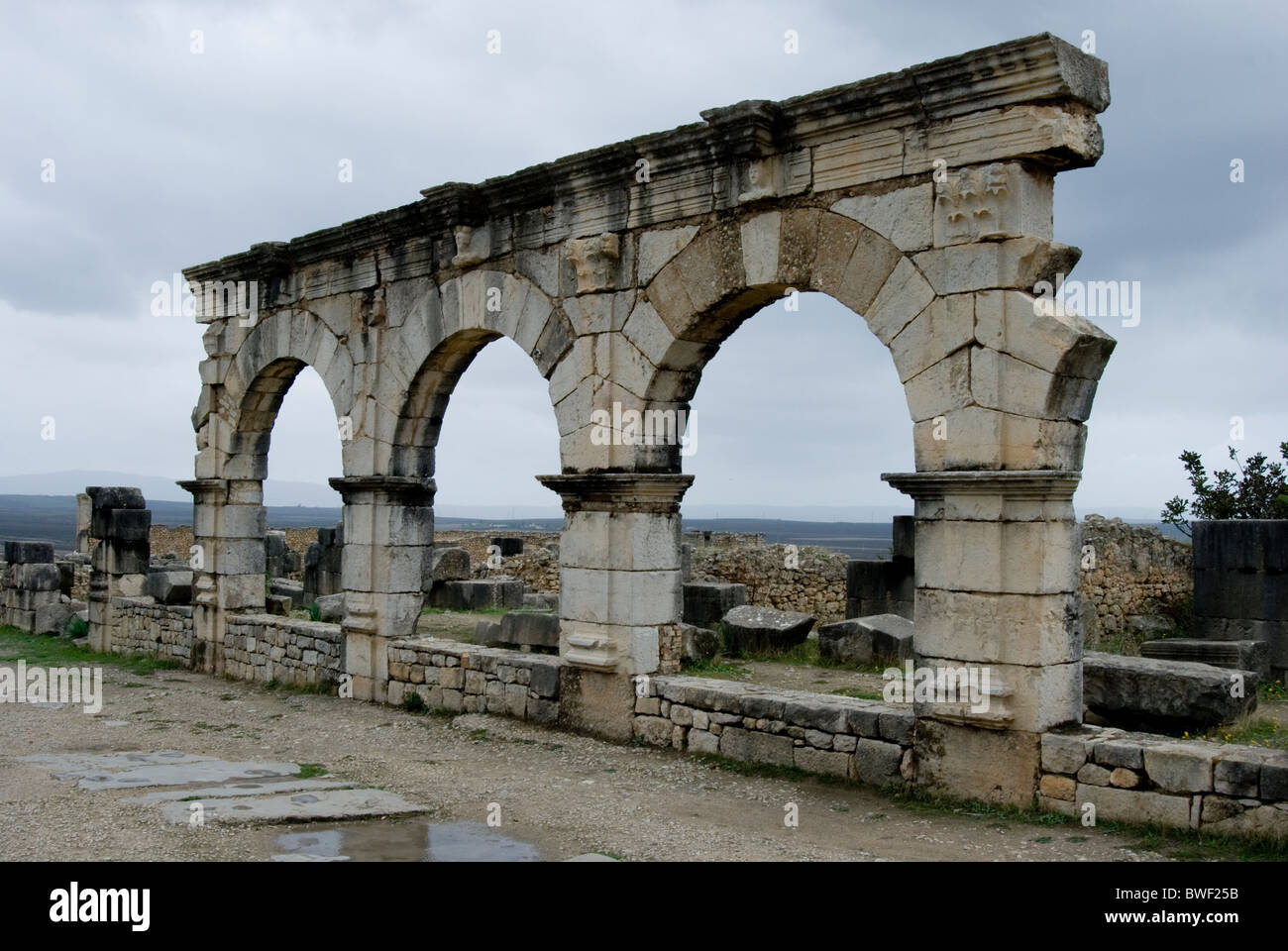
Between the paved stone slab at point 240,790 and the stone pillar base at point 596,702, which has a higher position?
the stone pillar base at point 596,702

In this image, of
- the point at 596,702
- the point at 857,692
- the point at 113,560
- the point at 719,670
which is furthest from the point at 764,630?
the point at 113,560

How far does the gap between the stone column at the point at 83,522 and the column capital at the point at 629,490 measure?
18.8m

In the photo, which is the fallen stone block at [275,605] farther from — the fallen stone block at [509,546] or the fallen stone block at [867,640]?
the fallen stone block at [509,546]

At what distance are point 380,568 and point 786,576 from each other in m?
9.33

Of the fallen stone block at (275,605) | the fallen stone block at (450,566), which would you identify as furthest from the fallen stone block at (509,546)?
the fallen stone block at (275,605)

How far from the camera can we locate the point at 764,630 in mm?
11805

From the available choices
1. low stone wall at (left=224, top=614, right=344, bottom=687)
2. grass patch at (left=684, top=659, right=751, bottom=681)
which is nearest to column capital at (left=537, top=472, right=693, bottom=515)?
grass patch at (left=684, top=659, right=751, bottom=681)

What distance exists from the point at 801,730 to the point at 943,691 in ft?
3.64

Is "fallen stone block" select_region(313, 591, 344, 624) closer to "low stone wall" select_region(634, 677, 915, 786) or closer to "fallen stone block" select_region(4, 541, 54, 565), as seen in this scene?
"fallen stone block" select_region(4, 541, 54, 565)

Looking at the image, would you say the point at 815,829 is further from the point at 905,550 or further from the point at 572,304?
the point at 905,550

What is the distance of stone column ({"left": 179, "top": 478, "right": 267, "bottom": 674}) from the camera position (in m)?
12.9

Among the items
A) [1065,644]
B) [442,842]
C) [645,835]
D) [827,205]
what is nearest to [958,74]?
[827,205]

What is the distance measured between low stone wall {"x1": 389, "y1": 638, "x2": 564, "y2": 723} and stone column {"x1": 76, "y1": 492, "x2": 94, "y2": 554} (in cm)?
1644

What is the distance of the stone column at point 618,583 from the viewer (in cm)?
838
